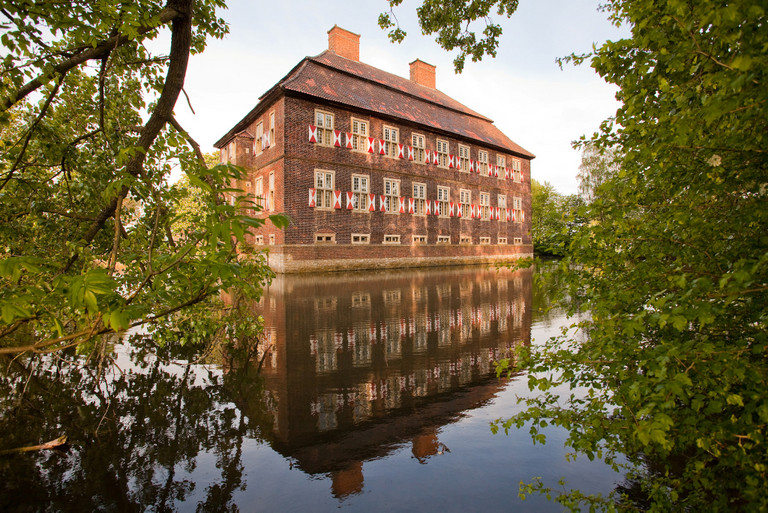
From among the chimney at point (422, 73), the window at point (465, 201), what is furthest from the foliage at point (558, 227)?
the chimney at point (422, 73)

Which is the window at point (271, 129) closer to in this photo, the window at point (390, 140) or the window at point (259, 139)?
the window at point (259, 139)

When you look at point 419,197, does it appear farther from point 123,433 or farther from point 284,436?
point 123,433

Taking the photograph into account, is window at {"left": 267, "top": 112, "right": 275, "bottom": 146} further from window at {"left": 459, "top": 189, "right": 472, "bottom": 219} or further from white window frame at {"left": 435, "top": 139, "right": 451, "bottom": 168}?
window at {"left": 459, "top": 189, "right": 472, "bottom": 219}

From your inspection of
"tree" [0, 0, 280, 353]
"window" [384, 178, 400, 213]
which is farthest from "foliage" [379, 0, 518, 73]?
"window" [384, 178, 400, 213]

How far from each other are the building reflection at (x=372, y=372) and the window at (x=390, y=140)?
47.1 ft

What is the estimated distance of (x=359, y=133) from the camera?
2105 centimetres

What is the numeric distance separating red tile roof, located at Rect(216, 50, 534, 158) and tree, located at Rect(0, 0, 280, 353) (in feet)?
50.4

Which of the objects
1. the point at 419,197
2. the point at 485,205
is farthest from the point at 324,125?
the point at 485,205

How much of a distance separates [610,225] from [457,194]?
82.5 feet

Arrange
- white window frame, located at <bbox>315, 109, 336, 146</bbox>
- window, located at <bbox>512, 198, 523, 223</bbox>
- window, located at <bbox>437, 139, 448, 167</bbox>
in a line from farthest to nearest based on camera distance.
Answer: window, located at <bbox>512, 198, 523, 223</bbox>, window, located at <bbox>437, 139, 448, 167</bbox>, white window frame, located at <bbox>315, 109, 336, 146</bbox>

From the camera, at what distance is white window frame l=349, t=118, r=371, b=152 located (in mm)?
20781

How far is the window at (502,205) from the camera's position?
100 feet

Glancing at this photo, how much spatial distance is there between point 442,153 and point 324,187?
9.73m

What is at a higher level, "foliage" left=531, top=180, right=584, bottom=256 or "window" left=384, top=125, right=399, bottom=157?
"window" left=384, top=125, right=399, bottom=157
